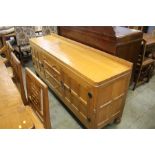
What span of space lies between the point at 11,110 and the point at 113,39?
1218mm

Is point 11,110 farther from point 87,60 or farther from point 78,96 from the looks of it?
point 87,60

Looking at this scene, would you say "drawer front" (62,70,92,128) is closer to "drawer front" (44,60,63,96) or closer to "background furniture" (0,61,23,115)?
"drawer front" (44,60,63,96)

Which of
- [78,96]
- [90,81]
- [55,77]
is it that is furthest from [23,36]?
[90,81]

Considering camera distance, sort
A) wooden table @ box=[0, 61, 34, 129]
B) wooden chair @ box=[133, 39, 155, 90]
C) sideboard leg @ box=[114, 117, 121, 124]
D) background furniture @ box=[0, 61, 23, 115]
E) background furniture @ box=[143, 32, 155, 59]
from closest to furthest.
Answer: wooden table @ box=[0, 61, 34, 129], background furniture @ box=[0, 61, 23, 115], sideboard leg @ box=[114, 117, 121, 124], wooden chair @ box=[133, 39, 155, 90], background furniture @ box=[143, 32, 155, 59]

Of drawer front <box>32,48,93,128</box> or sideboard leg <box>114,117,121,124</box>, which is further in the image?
sideboard leg <box>114,117,121,124</box>

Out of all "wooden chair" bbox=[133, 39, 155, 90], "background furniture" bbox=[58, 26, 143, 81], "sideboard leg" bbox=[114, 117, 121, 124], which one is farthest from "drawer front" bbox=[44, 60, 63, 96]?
"wooden chair" bbox=[133, 39, 155, 90]

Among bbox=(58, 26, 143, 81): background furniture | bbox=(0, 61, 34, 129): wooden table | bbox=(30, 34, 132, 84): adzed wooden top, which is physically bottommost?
bbox=(0, 61, 34, 129): wooden table

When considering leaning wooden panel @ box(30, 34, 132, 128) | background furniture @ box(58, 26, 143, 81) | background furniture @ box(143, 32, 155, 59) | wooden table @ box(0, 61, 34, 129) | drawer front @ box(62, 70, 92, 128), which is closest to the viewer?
wooden table @ box(0, 61, 34, 129)

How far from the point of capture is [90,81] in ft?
4.48

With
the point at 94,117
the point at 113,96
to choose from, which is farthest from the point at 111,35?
the point at 94,117

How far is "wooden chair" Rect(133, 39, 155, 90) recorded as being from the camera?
2.24 metres

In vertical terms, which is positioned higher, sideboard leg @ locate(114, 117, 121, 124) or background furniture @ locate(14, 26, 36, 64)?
background furniture @ locate(14, 26, 36, 64)

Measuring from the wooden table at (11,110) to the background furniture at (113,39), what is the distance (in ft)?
3.63

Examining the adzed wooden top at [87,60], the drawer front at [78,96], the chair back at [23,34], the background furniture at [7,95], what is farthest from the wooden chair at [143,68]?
the chair back at [23,34]
